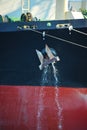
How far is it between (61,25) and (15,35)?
82cm

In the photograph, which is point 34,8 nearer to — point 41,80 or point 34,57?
point 34,57

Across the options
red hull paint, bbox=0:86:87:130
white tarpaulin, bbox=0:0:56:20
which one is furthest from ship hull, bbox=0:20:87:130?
white tarpaulin, bbox=0:0:56:20

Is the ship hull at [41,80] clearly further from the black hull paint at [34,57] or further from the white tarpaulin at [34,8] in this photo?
the white tarpaulin at [34,8]

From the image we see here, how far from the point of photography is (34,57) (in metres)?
8.80

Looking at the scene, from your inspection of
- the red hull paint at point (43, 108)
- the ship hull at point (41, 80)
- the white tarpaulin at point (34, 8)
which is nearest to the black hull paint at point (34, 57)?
the ship hull at point (41, 80)

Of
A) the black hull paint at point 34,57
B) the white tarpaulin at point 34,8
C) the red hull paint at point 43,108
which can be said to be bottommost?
the red hull paint at point 43,108

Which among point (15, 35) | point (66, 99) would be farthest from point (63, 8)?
point (66, 99)

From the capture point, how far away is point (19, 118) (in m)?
8.84

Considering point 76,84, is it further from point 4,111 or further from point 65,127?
point 4,111

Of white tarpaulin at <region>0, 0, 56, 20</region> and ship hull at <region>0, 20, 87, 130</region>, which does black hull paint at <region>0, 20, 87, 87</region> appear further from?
white tarpaulin at <region>0, 0, 56, 20</region>

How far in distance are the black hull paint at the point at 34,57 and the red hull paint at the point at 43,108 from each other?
137mm

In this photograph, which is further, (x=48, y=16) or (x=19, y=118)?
(x=48, y=16)

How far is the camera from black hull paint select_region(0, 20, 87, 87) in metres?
8.63

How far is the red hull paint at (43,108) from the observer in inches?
342
